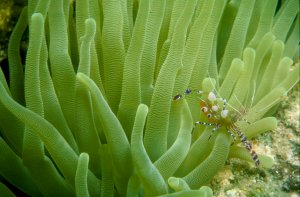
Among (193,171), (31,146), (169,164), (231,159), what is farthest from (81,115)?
(231,159)

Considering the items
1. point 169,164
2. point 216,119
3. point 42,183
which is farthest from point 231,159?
point 42,183

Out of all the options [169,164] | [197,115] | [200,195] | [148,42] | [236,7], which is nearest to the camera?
[200,195]

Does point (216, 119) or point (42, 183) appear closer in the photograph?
point (42, 183)

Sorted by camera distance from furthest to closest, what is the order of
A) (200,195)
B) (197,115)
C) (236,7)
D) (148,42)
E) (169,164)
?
(236,7), (197,115), (148,42), (169,164), (200,195)

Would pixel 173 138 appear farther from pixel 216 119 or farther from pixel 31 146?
pixel 31 146

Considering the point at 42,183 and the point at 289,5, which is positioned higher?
the point at 289,5

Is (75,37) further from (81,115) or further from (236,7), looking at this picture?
(236,7)

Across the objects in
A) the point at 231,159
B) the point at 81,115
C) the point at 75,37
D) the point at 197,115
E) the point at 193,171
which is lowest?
the point at 231,159
